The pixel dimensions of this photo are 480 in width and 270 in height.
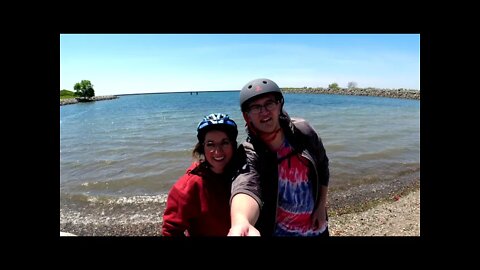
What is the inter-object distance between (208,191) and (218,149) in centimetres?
42

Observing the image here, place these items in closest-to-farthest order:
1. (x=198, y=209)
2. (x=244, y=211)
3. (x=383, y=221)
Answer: (x=244, y=211) < (x=198, y=209) < (x=383, y=221)

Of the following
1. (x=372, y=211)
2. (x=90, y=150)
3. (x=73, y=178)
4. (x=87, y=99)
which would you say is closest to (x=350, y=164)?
(x=372, y=211)

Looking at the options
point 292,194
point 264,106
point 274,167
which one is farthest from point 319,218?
point 264,106

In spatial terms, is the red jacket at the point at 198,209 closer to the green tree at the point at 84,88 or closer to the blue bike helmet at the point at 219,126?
the blue bike helmet at the point at 219,126

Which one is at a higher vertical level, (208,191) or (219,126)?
(219,126)

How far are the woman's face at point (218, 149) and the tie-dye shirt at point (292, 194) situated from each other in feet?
1.86

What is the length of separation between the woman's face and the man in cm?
24

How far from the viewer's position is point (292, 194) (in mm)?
2561

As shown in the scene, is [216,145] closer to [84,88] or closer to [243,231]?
[243,231]

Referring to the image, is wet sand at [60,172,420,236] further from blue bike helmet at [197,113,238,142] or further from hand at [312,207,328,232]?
blue bike helmet at [197,113,238,142]

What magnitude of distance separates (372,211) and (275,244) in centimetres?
854

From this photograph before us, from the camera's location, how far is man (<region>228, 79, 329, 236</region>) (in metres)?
2.35
